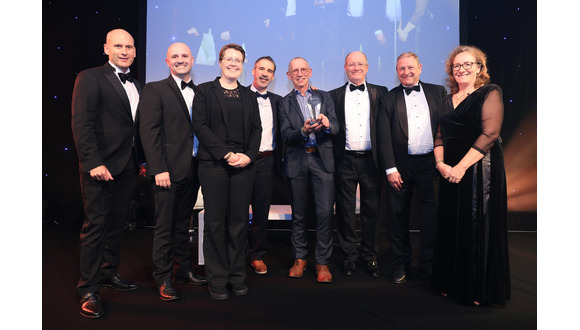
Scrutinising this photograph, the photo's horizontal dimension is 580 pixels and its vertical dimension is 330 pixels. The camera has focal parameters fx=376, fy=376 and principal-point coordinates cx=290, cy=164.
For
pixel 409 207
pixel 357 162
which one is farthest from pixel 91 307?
pixel 409 207

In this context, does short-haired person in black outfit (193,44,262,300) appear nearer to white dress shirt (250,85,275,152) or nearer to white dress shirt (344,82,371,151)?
white dress shirt (250,85,275,152)

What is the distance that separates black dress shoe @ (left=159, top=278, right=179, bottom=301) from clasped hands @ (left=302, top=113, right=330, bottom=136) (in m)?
1.52

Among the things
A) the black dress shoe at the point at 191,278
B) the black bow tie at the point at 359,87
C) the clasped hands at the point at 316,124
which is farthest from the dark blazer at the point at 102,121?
the black bow tie at the point at 359,87

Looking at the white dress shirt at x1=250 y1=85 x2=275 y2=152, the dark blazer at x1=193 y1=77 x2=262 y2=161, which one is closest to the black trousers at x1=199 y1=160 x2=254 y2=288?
the dark blazer at x1=193 y1=77 x2=262 y2=161

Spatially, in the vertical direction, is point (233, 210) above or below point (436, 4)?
below

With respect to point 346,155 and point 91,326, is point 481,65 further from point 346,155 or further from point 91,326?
point 91,326

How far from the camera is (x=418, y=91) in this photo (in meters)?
3.23

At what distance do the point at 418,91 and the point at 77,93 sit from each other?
104 inches

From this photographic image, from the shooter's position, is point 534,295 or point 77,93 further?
point 534,295

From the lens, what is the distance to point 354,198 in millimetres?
3324

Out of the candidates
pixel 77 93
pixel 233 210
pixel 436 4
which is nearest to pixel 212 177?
pixel 233 210

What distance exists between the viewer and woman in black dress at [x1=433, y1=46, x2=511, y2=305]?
101 inches

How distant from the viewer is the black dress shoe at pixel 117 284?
2.90 meters

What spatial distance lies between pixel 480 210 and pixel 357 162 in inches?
41.7
